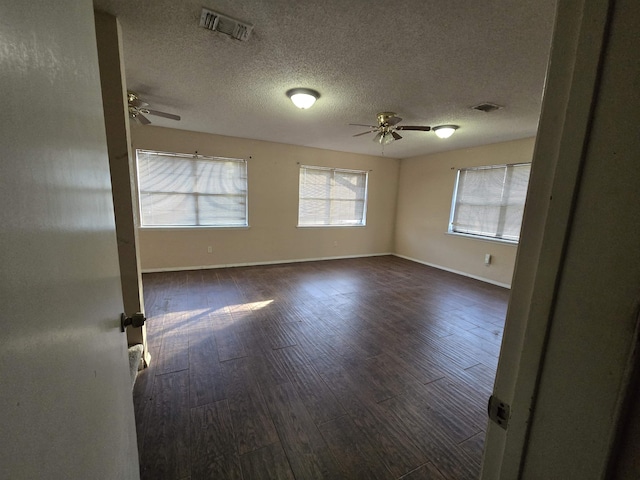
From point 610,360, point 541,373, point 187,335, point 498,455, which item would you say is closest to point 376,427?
point 498,455

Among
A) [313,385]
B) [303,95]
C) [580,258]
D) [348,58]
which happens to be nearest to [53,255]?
[580,258]

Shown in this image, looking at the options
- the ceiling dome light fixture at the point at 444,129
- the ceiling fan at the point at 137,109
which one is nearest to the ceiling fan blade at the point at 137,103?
the ceiling fan at the point at 137,109

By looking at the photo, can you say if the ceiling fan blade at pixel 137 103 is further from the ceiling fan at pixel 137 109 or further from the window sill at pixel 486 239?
the window sill at pixel 486 239

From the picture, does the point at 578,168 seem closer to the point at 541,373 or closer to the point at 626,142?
the point at 626,142

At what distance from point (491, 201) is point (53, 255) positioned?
5481 mm

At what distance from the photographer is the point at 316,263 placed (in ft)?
18.2

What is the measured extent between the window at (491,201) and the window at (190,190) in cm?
426

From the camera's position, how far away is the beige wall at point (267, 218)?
172 inches

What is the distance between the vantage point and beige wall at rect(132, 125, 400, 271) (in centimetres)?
437

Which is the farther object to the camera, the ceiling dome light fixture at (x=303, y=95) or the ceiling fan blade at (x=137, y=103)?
the ceiling fan blade at (x=137, y=103)

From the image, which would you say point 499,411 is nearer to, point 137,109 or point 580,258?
point 580,258

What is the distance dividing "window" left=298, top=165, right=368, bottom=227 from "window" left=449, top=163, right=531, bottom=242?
80.1 inches

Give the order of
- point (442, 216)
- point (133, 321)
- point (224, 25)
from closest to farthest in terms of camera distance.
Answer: point (133, 321) < point (224, 25) < point (442, 216)

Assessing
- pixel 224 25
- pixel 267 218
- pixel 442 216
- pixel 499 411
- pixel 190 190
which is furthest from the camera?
pixel 442 216
